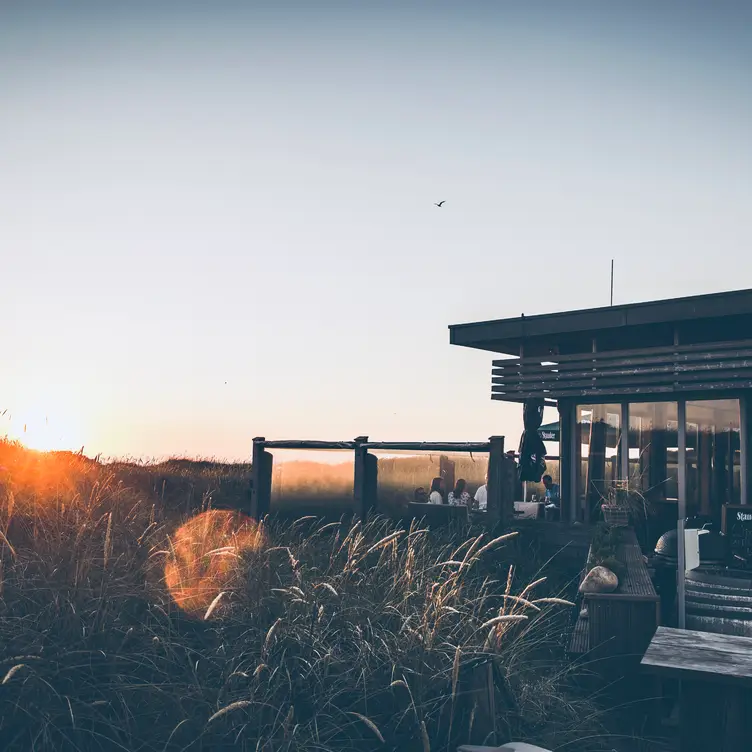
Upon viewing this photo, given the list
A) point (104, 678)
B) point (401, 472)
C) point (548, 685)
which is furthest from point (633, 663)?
point (401, 472)

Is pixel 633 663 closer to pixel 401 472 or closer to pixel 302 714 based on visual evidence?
pixel 302 714

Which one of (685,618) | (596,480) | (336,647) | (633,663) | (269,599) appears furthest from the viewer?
(596,480)

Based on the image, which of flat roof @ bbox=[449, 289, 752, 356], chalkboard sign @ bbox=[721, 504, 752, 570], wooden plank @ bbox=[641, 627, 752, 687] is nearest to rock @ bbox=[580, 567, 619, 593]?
wooden plank @ bbox=[641, 627, 752, 687]

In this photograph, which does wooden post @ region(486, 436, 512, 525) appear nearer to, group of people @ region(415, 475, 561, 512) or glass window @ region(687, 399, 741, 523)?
group of people @ region(415, 475, 561, 512)

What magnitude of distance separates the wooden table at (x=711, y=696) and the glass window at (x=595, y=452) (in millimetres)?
8306

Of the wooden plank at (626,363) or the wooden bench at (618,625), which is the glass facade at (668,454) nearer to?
the wooden plank at (626,363)

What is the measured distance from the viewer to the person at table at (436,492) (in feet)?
40.3

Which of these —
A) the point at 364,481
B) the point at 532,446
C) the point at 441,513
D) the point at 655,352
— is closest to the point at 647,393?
the point at 655,352

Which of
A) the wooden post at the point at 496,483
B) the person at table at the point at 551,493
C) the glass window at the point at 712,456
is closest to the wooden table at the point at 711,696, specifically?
the wooden post at the point at 496,483

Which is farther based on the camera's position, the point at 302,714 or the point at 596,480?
the point at 596,480

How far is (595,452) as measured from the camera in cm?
1320

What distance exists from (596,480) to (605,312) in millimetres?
2809

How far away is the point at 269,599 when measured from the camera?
15.1 feet

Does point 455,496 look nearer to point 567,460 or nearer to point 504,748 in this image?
point 567,460
